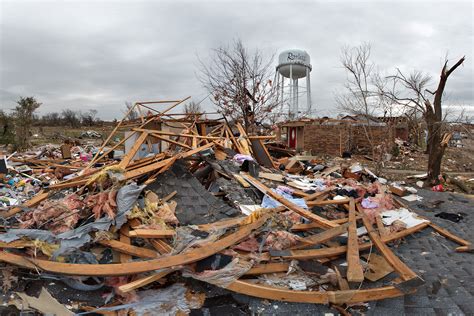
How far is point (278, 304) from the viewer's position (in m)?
2.66

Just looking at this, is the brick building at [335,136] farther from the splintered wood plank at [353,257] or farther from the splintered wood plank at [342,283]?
the splintered wood plank at [342,283]

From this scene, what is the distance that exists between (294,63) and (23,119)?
1758 centimetres

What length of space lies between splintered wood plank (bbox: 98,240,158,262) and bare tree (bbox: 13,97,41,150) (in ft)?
43.9

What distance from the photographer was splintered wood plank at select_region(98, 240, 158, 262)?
9.86 ft

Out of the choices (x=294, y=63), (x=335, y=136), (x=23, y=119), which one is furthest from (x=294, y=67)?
(x=23, y=119)

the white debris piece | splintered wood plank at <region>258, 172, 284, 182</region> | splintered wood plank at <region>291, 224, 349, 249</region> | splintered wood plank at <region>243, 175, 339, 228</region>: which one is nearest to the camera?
splintered wood plank at <region>291, 224, 349, 249</region>

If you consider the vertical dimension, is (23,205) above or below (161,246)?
above

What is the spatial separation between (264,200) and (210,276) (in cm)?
184

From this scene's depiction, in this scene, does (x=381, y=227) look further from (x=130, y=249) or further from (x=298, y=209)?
(x=130, y=249)

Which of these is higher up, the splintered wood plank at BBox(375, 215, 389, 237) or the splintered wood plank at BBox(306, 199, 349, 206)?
the splintered wood plank at BBox(306, 199, 349, 206)

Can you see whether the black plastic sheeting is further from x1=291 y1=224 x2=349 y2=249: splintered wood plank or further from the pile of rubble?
x1=291 y1=224 x2=349 y2=249: splintered wood plank

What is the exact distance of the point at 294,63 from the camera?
2370 centimetres

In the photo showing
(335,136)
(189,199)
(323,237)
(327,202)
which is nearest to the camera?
(323,237)

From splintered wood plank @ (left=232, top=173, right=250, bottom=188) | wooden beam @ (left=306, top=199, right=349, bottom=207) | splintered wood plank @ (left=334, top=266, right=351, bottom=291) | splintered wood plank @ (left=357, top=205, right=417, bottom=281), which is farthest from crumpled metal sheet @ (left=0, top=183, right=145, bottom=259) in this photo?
splintered wood plank @ (left=357, top=205, right=417, bottom=281)
